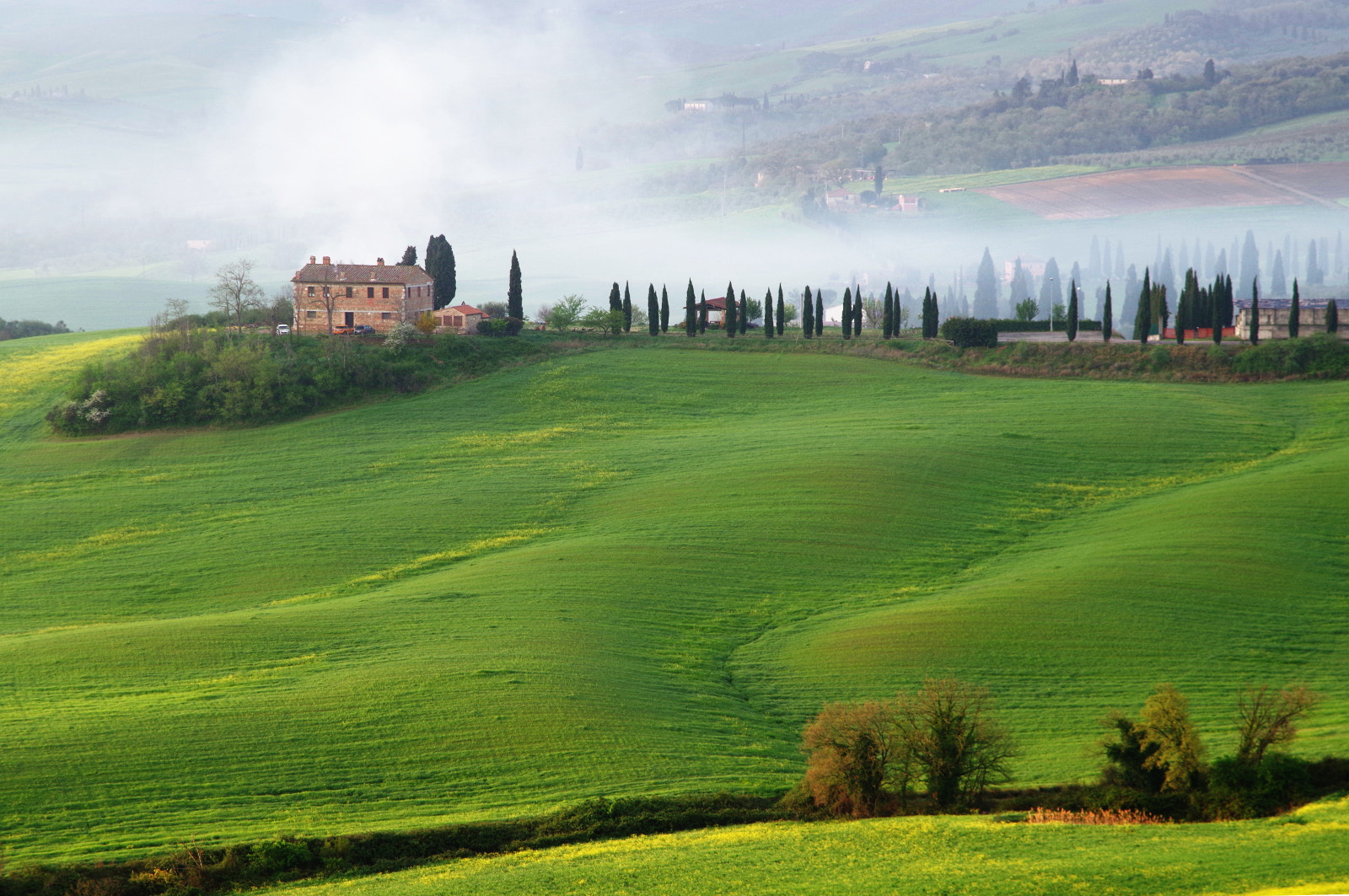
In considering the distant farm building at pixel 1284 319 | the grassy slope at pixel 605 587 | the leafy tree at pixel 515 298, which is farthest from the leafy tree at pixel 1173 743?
the leafy tree at pixel 515 298

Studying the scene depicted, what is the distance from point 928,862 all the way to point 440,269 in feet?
323

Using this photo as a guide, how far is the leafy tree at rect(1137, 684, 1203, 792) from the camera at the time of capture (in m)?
33.2

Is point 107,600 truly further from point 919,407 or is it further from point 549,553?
point 919,407

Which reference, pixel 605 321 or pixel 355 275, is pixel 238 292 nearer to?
pixel 355 275

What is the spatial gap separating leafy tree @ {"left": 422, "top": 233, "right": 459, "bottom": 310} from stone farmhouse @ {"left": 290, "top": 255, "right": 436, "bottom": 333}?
10809 millimetres

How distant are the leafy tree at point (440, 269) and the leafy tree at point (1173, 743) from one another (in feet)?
311

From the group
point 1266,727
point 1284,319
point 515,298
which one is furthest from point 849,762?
point 1284,319

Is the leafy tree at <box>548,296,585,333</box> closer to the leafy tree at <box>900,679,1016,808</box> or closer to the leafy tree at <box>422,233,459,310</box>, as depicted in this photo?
the leafy tree at <box>422,233,459,310</box>

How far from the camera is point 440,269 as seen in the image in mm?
118000

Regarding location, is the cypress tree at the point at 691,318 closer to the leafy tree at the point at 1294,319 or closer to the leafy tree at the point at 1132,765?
the leafy tree at the point at 1294,319

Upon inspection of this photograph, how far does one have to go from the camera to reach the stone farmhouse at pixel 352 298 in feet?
347

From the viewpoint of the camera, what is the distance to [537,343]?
107438 mm

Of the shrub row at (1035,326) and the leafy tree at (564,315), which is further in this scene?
the leafy tree at (564,315)

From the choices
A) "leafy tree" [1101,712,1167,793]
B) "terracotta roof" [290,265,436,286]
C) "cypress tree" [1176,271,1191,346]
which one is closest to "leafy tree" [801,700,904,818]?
"leafy tree" [1101,712,1167,793]
